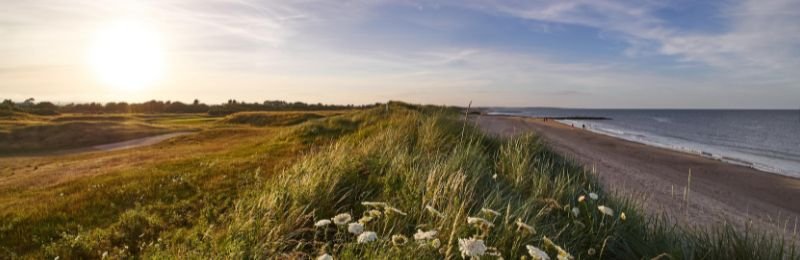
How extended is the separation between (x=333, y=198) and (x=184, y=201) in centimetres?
385

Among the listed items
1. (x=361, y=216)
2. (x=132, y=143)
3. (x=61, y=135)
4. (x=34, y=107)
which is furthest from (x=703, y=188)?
(x=34, y=107)

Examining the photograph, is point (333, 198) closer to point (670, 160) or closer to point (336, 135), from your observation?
point (336, 135)

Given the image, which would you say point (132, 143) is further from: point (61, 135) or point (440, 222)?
point (440, 222)

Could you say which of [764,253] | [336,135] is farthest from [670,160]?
[764,253]

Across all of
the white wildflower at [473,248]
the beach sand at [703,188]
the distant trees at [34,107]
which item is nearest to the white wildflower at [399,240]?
the white wildflower at [473,248]

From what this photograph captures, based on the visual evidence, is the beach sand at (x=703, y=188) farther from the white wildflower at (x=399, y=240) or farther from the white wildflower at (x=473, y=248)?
the white wildflower at (x=473, y=248)

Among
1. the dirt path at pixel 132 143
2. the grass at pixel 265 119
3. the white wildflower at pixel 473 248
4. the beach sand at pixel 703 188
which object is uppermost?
the white wildflower at pixel 473 248

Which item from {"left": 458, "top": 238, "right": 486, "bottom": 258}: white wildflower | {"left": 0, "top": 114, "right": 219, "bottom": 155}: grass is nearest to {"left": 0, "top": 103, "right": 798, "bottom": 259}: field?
{"left": 458, "top": 238, "right": 486, "bottom": 258}: white wildflower

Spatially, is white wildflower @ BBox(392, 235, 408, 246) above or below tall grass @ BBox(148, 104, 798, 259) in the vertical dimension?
above

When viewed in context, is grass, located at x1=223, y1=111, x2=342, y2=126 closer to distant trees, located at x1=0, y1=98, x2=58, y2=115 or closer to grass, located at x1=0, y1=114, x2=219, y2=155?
grass, located at x1=0, y1=114, x2=219, y2=155

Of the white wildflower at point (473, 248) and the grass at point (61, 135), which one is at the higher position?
the white wildflower at point (473, 248)

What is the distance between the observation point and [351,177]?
22.4ft

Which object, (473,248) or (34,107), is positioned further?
Result: (34,107)

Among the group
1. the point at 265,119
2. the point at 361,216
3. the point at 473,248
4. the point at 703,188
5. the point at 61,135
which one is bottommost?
the point at 703,188
